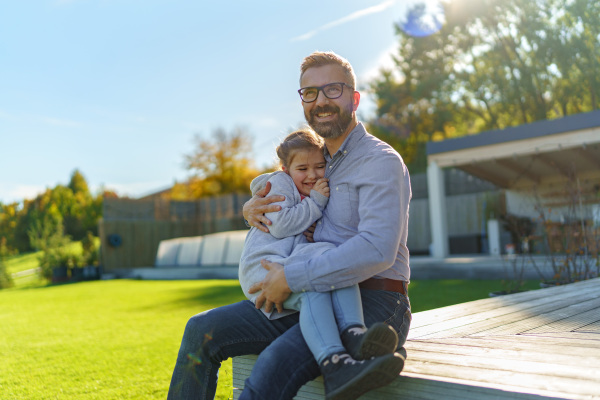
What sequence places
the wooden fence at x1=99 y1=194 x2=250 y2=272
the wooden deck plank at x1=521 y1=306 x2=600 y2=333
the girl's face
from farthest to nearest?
the wooden fence at x1=99 y1=194 x2=250 y2=272 → the wooden deck plank at x1=521 y1=306 x2=600 y2=333 → the girl's face

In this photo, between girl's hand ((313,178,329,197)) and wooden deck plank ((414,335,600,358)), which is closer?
wooden deck plank ((414,335,600,358))

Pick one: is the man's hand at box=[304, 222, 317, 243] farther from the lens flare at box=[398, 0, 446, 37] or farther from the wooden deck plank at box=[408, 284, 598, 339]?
the lens flare at box=[398, 0, 446, 37]

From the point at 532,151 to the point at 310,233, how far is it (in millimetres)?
8290

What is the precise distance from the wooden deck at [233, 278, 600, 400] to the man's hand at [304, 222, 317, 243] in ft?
1.82

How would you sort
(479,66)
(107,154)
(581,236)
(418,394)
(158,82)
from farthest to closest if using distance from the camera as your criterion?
(107,154), (158,82), (479,66), (581,236), (418,394)

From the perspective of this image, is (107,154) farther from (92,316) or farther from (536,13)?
(92,316)

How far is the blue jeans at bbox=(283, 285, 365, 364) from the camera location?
5.53ft

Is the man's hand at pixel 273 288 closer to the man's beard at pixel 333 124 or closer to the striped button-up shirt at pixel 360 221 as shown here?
the striped button-up shirt at pixel 360 221

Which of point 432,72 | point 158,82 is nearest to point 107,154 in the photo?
point 158,82

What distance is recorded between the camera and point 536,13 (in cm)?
1966

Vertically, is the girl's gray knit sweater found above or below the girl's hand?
below

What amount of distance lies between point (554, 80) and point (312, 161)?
824 inches

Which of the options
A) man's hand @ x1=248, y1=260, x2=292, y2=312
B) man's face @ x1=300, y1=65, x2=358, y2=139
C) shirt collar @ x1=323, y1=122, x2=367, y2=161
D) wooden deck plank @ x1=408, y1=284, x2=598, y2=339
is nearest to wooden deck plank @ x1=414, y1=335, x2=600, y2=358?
wooden deck plank @ x1=408, y1=284, x2=598, y2=339

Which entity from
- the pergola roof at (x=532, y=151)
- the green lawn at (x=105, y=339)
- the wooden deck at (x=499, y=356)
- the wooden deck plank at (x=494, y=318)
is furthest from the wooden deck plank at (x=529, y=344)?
the pergola roof at (x=532, y=151)
